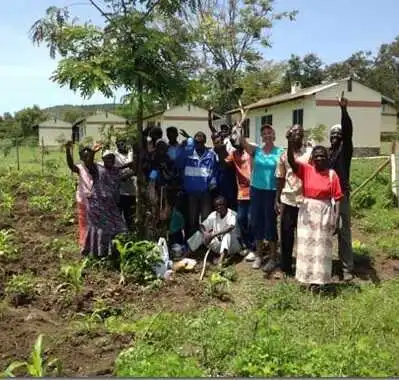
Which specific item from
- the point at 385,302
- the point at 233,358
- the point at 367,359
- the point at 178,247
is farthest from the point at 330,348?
the point at 178,247

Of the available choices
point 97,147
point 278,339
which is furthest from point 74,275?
point 278,339

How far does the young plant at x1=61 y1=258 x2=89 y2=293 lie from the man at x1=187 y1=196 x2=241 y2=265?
5.50ft

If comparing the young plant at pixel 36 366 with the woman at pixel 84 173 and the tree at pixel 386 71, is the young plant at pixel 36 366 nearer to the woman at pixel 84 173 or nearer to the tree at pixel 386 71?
the woman at pixel 84 173

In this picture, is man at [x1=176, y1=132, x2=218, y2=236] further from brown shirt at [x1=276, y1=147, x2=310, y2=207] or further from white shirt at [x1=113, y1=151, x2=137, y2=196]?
brown shirt at [x1=276, y1=147, x2=310, y2=207]

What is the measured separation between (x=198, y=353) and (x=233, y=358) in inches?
13.3

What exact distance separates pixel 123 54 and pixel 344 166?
2.87m

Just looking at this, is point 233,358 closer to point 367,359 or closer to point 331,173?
point 367,359

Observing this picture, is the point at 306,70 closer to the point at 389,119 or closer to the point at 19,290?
the point at 389,119

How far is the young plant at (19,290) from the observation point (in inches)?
238

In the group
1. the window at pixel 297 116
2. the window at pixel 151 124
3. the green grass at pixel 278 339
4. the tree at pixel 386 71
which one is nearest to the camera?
the green grass at pixel 278 339

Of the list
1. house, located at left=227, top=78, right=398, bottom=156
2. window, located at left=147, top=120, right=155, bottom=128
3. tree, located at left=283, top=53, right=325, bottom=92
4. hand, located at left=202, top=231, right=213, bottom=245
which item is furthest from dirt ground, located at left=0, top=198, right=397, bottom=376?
tree, located at left=283, top=53, right=325, bottom=92

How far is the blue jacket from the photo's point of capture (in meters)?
7.88

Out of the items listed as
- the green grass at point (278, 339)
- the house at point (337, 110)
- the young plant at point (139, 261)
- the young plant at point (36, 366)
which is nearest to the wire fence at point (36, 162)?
the young plant at point (139, 261)

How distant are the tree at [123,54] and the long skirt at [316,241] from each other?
2.34 meters
